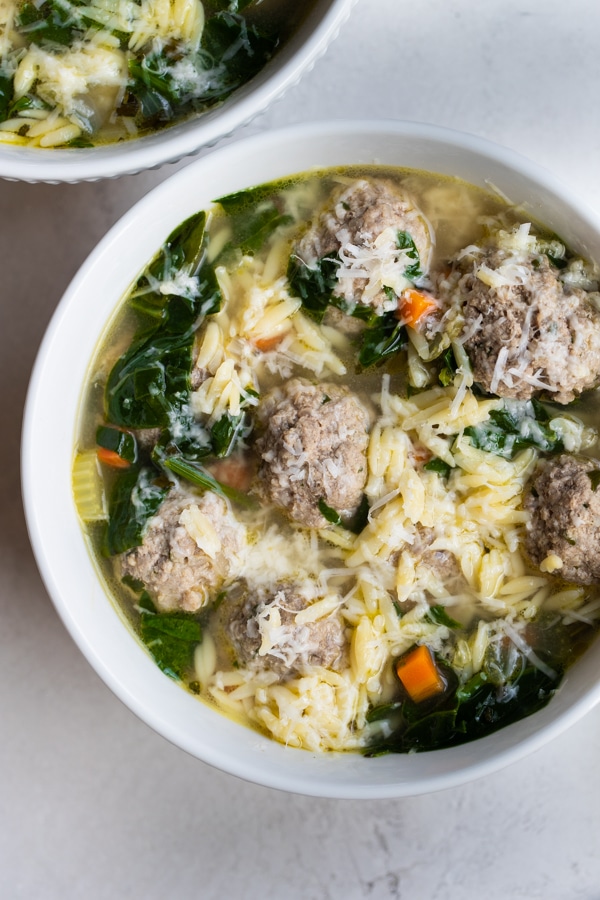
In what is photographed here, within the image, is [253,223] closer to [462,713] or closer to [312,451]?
[312,451]

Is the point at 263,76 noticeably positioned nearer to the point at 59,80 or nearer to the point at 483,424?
the point at 59,80

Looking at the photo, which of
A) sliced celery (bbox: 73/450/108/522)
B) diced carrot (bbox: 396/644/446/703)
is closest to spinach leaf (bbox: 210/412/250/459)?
sliced celery (bbox: 73/450/108/522)

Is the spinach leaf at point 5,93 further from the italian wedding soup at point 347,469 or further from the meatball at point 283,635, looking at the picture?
the meatball at point 283,635

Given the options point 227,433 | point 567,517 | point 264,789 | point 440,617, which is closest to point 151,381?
point 227,433

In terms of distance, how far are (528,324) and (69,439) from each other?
1.48 m

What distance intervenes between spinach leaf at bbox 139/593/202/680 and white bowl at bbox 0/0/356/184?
4.37 feet

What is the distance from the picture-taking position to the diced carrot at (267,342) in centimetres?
283

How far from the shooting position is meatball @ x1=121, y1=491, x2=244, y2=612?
2.77 metres

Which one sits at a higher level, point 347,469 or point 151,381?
point 347,469

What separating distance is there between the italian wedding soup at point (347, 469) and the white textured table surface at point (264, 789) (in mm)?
533

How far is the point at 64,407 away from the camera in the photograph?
2854mm

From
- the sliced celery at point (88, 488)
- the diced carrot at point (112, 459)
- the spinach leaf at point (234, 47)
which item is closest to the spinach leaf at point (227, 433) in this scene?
the diced carrot at point (112, 459)

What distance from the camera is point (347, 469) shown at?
107 inches

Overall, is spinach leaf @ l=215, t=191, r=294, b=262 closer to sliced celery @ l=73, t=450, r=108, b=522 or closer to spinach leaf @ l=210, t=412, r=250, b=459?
spinach leaf @ l=210, t=412, r=250, b=459
